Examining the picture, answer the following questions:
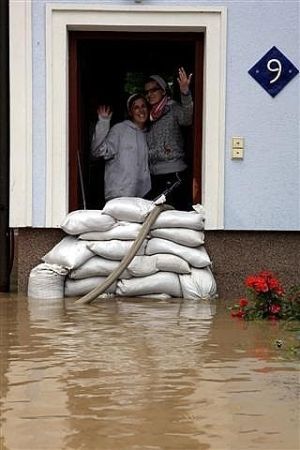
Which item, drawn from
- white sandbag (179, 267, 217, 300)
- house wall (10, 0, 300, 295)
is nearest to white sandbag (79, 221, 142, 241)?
house wall (10, 0, 300, 295)

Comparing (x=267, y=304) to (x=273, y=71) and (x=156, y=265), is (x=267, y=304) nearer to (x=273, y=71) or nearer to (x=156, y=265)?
(x=156, y=265)

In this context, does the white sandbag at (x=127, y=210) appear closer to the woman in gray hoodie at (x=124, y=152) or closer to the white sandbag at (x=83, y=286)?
the white sandbag at (x=83, y=286)

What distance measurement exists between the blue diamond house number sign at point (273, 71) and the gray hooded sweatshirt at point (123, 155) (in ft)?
4.70

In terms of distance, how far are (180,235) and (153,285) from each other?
0.49m

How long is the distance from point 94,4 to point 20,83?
94 centimetres

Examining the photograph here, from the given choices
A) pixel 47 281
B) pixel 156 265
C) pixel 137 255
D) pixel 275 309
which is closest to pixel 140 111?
pixel 137 255

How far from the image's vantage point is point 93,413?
418cm

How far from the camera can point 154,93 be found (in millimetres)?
9430

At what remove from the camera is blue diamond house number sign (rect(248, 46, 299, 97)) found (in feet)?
27.4

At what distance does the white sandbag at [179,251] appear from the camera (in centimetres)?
809

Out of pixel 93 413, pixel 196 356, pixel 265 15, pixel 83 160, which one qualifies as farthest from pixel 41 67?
pixel 93 413

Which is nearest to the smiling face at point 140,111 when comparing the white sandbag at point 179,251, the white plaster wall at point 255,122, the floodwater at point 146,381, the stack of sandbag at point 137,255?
the white plaster wall at point 255,122

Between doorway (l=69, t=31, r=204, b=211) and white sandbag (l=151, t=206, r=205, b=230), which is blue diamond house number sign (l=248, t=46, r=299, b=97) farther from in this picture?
white sandbag (l=151, t=206, r=205, b=230)

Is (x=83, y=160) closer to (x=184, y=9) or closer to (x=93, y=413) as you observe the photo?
(x=184, y=9)
